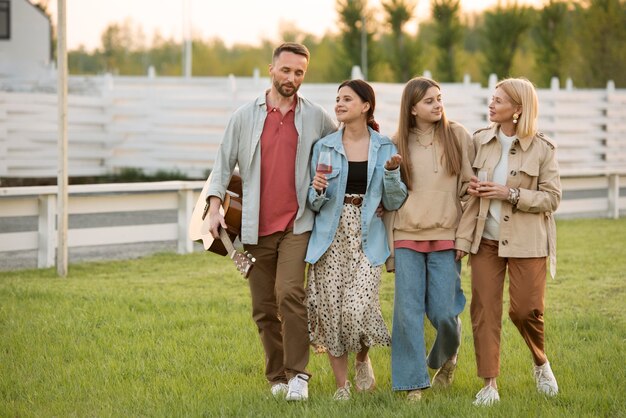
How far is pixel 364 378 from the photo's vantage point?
607cm

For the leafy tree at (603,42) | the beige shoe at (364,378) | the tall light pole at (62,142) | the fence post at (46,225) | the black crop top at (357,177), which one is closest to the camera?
the black crop top at (357,177)

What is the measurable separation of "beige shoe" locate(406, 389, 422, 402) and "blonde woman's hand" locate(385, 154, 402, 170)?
47.4 inches

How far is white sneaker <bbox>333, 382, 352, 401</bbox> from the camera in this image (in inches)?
227

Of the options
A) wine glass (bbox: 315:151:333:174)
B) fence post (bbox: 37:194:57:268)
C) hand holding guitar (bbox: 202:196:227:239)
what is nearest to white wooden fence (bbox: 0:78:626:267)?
fence post (bbox: 37:194:57:268)

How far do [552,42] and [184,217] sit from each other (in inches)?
1398

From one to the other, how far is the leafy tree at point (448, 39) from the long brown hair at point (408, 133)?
1645 inches

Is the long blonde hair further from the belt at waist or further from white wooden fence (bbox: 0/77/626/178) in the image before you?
white wooden fence (bbox: 0/77/626/178)

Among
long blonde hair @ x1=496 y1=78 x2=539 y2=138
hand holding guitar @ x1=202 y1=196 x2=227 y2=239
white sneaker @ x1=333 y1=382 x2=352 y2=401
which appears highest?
long blonde hair @ x1=496 y1=78 x2=539 y2=138

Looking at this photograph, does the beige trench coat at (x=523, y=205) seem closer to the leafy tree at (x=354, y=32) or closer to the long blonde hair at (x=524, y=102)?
the long blonde hair at (x=524, y=102)

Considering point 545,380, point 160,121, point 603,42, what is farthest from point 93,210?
point 603,42

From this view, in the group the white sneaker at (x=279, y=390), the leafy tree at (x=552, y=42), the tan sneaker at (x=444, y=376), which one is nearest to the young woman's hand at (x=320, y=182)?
the white sneaker at (x=279, y=390)

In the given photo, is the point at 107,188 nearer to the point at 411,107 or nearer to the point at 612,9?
the point at 411,107

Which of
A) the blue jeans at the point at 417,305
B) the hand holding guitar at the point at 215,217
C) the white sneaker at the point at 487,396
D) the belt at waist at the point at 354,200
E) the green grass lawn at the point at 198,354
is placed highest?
the belt at waist at the point at 354,200

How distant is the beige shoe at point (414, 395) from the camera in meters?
5.68
